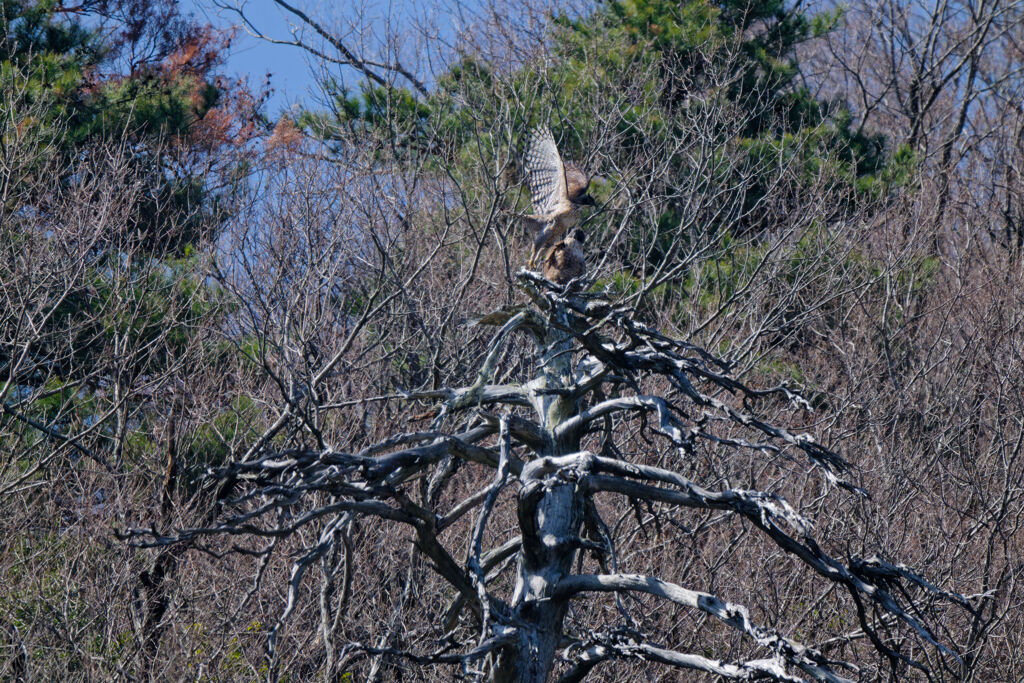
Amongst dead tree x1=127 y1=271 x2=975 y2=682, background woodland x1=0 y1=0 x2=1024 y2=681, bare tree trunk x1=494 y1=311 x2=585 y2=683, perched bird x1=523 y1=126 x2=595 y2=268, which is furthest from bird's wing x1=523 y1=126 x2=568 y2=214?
background woodland x1=0 y1=0 x2=1024 y2=681

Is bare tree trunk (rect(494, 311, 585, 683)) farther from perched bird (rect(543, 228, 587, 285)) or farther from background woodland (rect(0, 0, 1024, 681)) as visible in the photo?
background woodland (rect(0, 0, 1024, 681))

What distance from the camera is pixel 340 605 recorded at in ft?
29.0

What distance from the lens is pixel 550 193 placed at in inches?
247

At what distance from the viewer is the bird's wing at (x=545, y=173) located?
624 cm

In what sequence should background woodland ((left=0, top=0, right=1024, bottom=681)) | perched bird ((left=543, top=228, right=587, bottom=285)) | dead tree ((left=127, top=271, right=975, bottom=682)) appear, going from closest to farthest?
dead tree ((left=127, top=271, right=975, bottom=682)) < perched bird ((left=543, top=228, right=587, bottom=285)) < background woodland ((left=0, top=0, right=1024, bottom=681))

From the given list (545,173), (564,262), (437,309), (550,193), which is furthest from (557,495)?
(437,309)

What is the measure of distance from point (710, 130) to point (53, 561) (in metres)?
8.08

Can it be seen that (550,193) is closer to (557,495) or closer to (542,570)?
(557,495)

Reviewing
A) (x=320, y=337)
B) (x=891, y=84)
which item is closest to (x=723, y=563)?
(x=320, y=337)

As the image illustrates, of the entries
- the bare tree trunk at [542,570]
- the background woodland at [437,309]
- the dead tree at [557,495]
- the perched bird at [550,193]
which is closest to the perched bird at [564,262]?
the perched bird at [550,193]

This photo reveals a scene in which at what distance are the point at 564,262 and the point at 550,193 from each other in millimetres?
452

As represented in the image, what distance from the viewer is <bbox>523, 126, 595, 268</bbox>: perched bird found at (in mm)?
6105

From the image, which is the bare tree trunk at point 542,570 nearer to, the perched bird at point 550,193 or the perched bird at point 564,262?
the perched bird at point 564,262

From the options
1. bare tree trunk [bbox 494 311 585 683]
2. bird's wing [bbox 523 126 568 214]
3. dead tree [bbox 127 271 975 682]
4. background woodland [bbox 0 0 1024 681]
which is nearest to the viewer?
dead tree [bbox 127 271 975 682]
